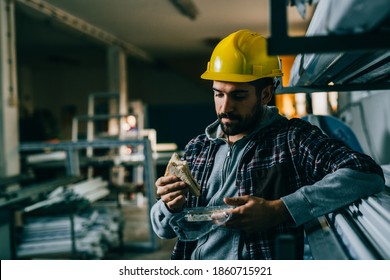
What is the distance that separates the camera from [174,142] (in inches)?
284

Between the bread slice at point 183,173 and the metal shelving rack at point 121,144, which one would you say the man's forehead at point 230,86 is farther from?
the metal shelving rack at point 121,144

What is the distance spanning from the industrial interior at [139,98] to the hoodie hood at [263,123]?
0.56ft

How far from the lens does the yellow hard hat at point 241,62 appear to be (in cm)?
131

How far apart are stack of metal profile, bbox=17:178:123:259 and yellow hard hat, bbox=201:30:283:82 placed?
5.87 feet

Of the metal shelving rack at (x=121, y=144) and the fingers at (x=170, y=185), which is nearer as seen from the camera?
the fingers at (x=170, y=185)

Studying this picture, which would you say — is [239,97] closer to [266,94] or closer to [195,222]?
[266,94]

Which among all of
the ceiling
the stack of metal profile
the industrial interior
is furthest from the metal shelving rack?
the ceiling

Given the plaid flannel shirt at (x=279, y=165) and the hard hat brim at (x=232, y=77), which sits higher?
the hard hat brim at (x=232, y=77)

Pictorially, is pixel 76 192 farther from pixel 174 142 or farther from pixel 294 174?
pixel 174 142

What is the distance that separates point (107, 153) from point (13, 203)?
4289 millimetres

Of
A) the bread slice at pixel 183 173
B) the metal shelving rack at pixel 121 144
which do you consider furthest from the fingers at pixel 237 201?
the metal shelving rack at pixel 121 144

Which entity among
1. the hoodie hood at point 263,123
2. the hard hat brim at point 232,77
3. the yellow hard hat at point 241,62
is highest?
the yellow hard hat at point 241,62

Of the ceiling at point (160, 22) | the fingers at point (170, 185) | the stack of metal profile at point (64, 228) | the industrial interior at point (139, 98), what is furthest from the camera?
the ceiling at point (160, 22)
